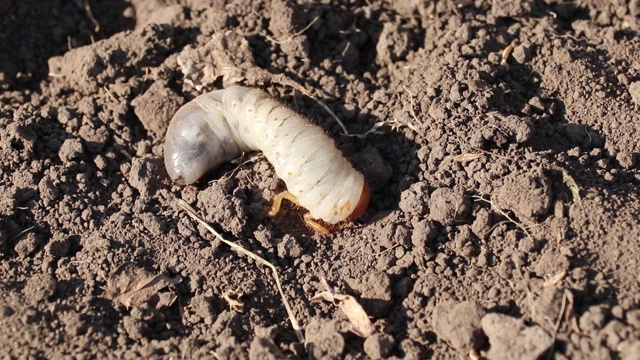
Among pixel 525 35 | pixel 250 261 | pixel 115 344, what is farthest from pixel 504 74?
pixel 115 344

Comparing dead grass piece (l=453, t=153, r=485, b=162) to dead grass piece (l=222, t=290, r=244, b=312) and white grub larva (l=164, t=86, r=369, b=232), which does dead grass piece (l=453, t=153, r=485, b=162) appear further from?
dead grass piece (l=222, t=290, r=244, b=312)

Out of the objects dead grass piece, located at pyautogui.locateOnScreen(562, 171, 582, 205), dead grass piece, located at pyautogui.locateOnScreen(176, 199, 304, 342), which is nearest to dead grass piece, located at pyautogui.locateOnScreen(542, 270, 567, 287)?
dead grass piece, located at pyautogui.locateOnScreen(562, 171, 582, 205)

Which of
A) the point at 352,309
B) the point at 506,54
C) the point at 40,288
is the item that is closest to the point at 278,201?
the point at 352,309

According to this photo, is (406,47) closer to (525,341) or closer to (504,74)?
(504,74)

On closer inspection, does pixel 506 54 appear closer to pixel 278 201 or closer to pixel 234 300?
pixel 278 201

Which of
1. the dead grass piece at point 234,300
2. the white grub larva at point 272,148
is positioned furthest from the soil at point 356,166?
the white grub larva at point 272,148

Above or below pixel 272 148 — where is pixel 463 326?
below
